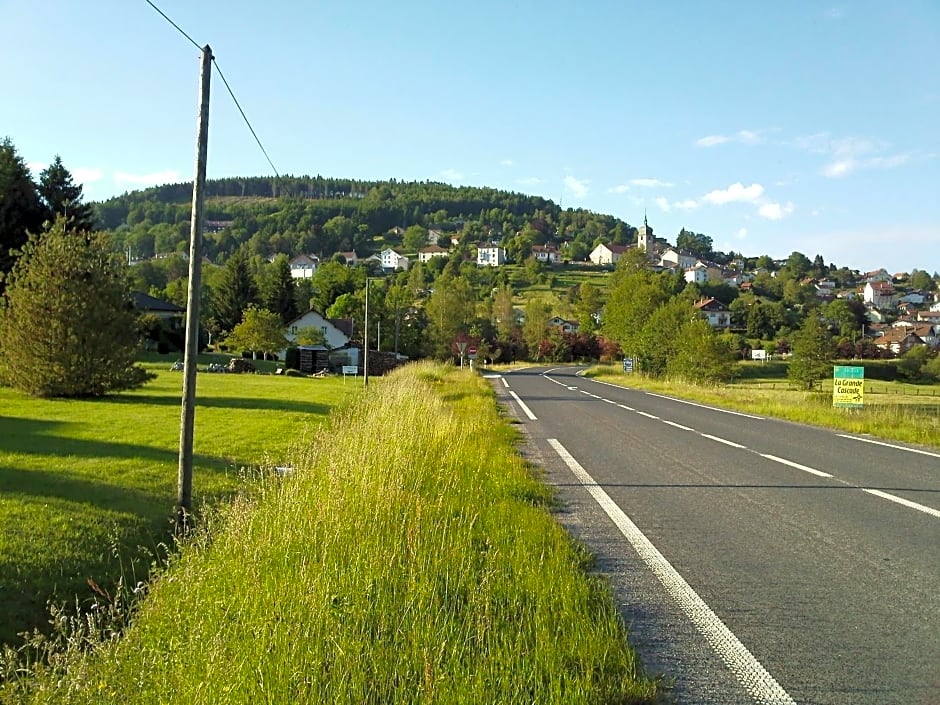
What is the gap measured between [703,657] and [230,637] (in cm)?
261

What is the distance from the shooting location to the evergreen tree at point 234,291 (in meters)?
86.2

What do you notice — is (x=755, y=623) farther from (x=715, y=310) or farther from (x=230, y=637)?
(x=715, y=310)

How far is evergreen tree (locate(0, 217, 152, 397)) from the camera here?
23.4 meters

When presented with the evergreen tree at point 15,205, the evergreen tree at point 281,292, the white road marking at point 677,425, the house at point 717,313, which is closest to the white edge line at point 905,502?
the white road marking at point 677,425

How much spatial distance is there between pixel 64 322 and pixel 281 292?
72196 millimetres

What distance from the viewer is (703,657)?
14.7ft

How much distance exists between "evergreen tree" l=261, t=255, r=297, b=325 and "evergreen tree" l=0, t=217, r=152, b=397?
69712mm

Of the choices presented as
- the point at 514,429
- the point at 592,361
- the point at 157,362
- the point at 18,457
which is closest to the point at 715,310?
the point at 592,361

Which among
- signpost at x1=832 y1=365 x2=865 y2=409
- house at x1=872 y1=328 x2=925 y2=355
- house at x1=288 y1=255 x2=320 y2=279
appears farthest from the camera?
house at x1=288 y1=255 x2=320 y2=279

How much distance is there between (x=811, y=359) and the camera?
232 ft

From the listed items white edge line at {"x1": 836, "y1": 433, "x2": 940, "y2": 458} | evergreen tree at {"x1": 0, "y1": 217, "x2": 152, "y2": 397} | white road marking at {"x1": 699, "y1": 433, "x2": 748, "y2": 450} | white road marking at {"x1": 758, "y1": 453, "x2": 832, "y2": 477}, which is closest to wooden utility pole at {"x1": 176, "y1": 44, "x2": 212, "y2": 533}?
white road marking at {"x1": 758, "y1": 453, "x2": 832, "y2": 477}

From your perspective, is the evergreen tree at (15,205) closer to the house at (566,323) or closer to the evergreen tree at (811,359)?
the evergreen tree at (811,359)

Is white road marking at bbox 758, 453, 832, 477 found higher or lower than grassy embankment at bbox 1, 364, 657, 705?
lower

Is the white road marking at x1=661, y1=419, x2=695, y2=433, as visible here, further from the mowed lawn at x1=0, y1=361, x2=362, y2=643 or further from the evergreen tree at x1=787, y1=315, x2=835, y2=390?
the evergreen tree at x1=787, y1=315, x2=835, y2=390
